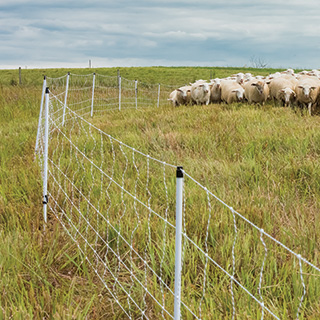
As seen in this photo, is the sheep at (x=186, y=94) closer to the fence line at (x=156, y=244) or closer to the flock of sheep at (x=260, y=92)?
the flock of sheep at (x=260, y=92)

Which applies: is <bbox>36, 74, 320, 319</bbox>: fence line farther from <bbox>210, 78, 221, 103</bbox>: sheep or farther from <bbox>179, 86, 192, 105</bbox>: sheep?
<bbox>179, 86, 192, 105</bbox>: sheep

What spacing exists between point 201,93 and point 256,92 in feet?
6.96

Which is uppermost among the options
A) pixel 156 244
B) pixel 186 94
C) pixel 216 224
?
pixel 186 94

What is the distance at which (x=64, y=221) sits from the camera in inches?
149

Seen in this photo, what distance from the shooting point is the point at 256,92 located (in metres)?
10.9

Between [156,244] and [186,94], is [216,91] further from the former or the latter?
[156,244]

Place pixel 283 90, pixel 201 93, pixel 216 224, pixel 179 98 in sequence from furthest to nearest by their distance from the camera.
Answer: pixel 179 98
pixel 201 93
pixel 283 90
pixel 216 224

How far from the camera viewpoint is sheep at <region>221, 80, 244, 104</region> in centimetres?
1138

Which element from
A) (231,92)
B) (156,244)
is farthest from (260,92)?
(156,244)

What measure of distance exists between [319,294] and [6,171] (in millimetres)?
3784

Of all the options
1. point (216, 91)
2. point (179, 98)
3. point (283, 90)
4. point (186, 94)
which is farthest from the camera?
point (179, 98)

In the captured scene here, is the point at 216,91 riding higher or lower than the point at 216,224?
higher

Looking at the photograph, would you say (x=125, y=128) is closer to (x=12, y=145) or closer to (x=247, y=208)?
(x=12, y=145)

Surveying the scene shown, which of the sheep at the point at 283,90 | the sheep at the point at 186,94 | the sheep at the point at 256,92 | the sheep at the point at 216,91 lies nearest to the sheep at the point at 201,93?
the sheep at the point at 216,91
